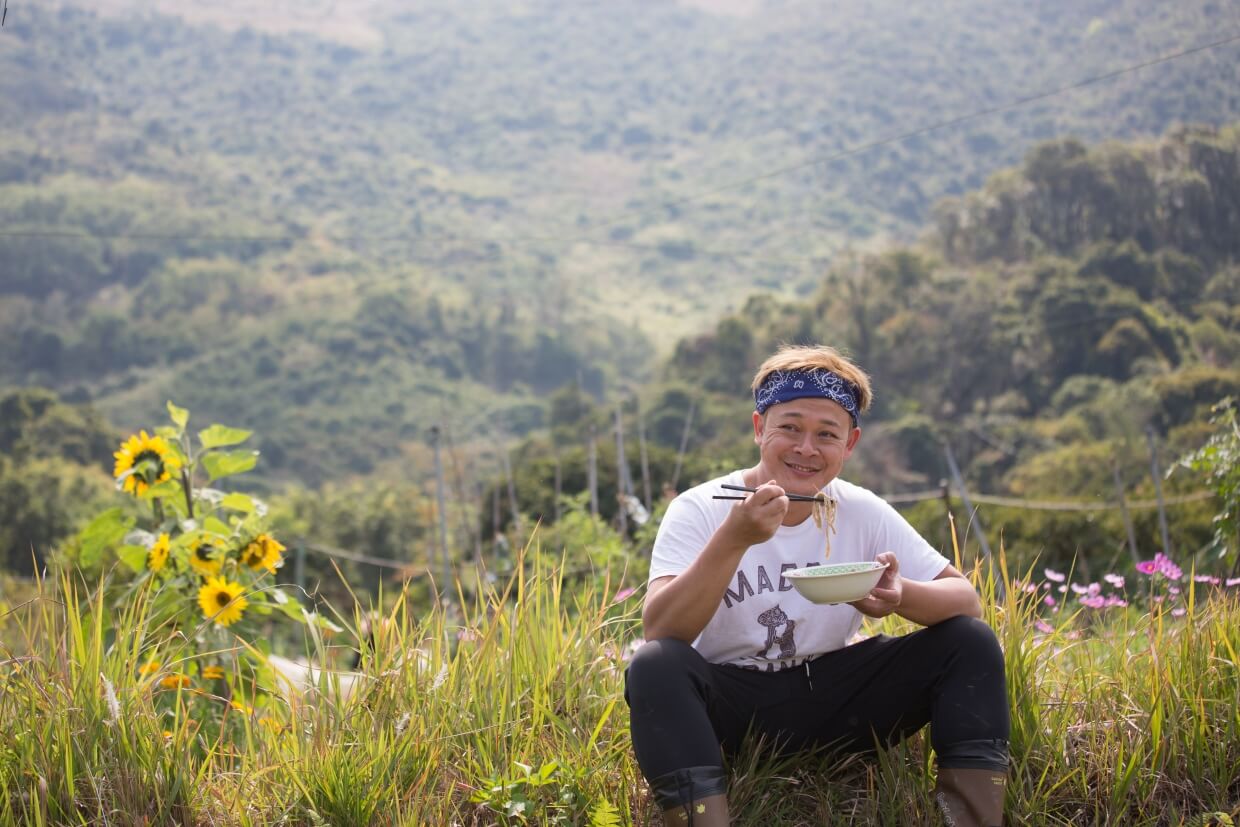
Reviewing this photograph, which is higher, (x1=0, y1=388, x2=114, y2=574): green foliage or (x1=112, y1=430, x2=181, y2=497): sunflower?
(x1=112, y1=430, x2=181, y2=497): sunflower

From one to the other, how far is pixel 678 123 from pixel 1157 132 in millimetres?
72221

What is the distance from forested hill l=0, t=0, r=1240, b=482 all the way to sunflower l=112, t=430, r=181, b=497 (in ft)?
102

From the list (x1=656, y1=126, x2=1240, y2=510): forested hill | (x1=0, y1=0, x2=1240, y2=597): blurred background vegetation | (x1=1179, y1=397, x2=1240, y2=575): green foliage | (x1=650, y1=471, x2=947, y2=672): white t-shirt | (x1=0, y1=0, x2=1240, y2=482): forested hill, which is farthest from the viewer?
(x1=0, y1=0, x2=1240, y2=482): forested hill

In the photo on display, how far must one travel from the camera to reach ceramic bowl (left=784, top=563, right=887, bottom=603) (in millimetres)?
2209

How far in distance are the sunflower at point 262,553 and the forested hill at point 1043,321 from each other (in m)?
23.3

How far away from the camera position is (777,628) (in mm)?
2504

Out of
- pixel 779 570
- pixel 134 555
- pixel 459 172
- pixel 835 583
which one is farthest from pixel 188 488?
pixel 459 172

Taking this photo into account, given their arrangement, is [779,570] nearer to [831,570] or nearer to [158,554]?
[831,570]

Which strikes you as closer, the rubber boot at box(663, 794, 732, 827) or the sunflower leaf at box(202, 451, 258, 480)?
the rubber boot at box(663, 794, 732, 827)

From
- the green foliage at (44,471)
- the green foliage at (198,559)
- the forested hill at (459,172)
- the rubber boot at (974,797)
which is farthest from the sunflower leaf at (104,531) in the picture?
the forested hill at (459,172)

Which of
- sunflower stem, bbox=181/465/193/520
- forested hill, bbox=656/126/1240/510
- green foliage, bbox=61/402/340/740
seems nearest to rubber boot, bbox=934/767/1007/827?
green foliage, bbox=61/402/340/740

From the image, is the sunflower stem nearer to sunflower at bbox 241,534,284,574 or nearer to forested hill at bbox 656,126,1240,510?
sunflower at bbox 241,534,284,574

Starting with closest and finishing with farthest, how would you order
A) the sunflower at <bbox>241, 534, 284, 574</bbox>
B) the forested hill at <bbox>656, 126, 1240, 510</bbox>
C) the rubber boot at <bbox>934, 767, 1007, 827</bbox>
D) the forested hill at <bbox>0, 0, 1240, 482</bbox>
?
the rubber boot at <bbox>934, 767, 1007, 827</bbox>, the sunflower at <bbox>241, 534, 284, 574</bbox>, the forested hill at <bbox>656, 126, 1240, 510</bbox>, the forested hill at <bbox>0, 0, 1240, 482</bbox>

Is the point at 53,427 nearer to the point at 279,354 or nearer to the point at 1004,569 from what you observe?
the point at 279,354
